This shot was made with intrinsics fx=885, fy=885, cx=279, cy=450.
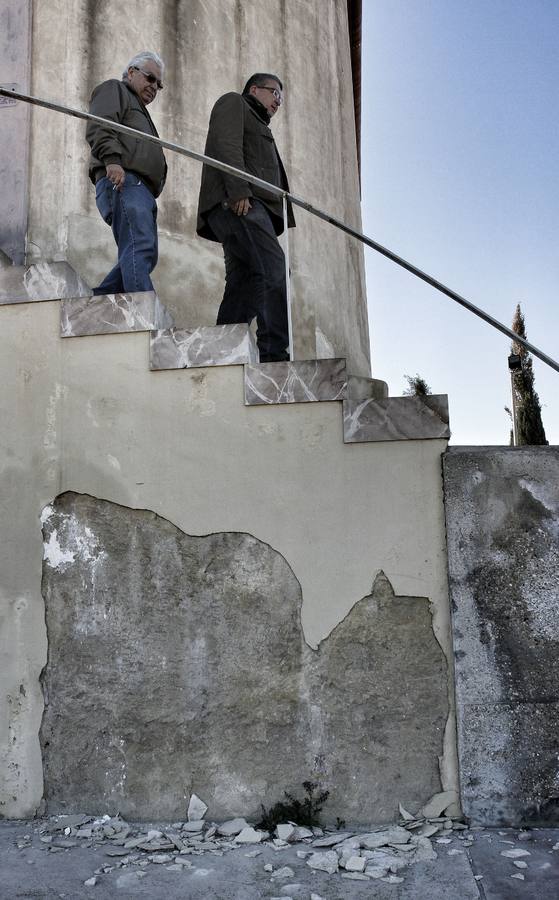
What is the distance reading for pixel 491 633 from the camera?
11.3ft

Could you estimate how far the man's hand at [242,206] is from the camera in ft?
13.9

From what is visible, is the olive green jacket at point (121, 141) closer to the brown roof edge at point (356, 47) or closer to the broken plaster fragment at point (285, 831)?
the broken plaster fragment at point (285, 831)

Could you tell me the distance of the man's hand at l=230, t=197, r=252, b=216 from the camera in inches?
167

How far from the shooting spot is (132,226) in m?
4.12

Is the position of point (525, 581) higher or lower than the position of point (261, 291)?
lower

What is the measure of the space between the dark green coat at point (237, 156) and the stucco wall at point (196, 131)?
141 centimetres

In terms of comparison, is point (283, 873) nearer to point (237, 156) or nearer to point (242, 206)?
point (242, 206)

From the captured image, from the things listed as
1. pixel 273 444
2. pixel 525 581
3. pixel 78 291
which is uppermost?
pixel 78 291

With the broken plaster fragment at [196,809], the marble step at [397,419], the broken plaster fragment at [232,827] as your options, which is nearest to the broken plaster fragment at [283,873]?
the broken plaster fragment at [232,827]

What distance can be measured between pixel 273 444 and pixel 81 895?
1.79 m

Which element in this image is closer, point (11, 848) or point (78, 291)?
point (11, 848)

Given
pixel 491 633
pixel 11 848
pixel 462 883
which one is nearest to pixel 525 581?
pixel 491 633

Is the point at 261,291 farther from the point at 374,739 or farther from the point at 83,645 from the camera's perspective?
the point at 374,739

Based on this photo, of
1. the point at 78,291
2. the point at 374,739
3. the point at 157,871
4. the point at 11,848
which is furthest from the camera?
the point at 78,291
